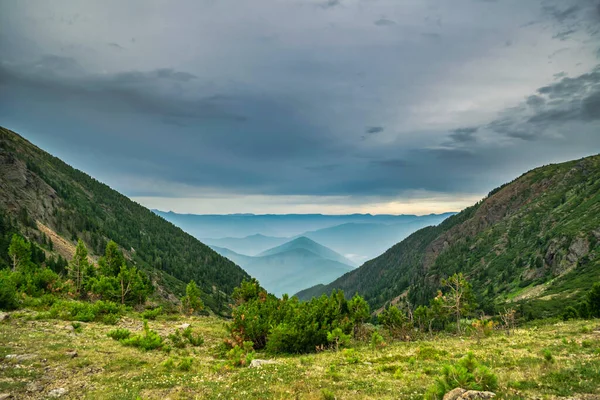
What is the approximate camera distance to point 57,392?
16094mm

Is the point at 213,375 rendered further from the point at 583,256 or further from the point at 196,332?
the point at 583,256

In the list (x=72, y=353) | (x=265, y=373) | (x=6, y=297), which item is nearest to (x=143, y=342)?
(x=72, y=353)

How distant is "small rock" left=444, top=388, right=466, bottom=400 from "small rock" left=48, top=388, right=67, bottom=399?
18.9 meters

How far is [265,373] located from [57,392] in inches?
447

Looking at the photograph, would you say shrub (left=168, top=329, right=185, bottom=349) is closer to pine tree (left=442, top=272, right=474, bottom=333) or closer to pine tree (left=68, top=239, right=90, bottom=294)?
pine tree (left=442, top=272, right=474, bottom=333)

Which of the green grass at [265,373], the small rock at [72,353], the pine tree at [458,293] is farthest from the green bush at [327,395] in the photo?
the pine tree at [458,293]

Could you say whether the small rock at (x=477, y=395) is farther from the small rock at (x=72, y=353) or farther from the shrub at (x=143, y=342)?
the shrub at (x=143, y=342)

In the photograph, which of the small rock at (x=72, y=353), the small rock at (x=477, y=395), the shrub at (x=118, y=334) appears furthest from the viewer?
the shrub at (x=118, y=334)

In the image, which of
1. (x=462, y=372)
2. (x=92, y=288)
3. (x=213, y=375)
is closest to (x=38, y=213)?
(x=92, y=288)

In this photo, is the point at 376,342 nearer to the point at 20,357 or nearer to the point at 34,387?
the point at 34,387

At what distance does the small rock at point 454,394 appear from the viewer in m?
12.5

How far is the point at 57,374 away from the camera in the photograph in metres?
18.7

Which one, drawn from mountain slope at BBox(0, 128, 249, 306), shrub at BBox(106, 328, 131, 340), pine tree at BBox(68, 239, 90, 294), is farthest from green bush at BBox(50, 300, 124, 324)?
mountain slope at BBox(0, 128, 249, 306)

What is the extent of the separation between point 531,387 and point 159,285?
150546 millimetres
